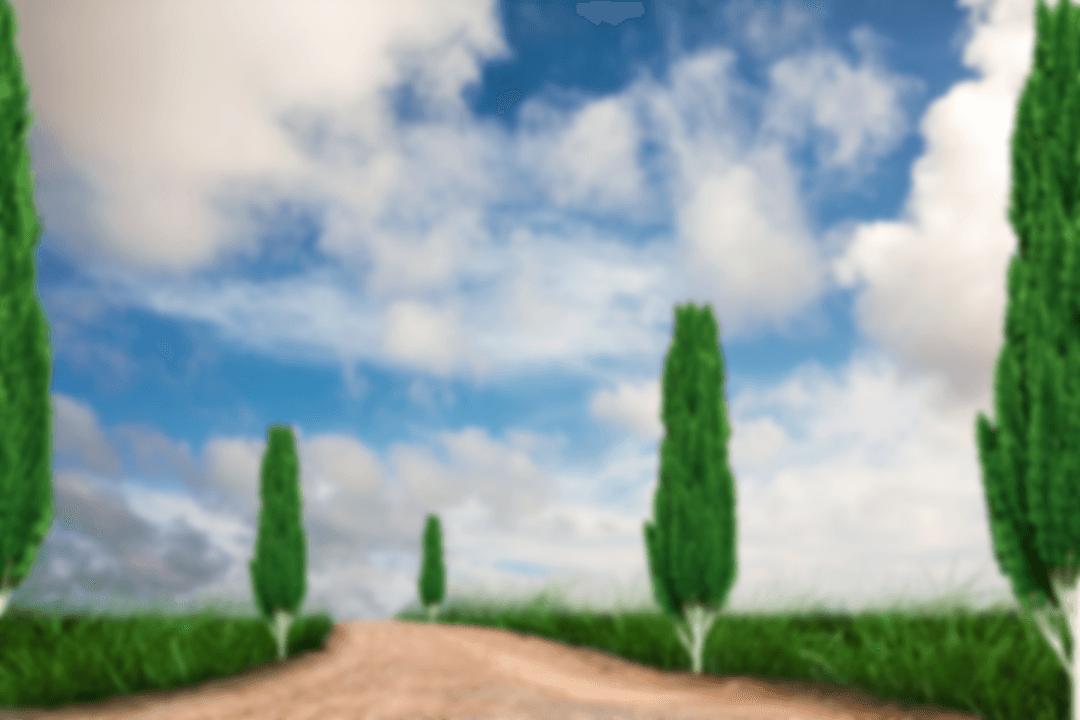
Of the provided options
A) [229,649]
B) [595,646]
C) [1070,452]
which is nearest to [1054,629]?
[1070,452]

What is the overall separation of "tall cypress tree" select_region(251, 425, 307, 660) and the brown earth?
1.14 meters

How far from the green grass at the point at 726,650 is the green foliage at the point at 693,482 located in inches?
53.3

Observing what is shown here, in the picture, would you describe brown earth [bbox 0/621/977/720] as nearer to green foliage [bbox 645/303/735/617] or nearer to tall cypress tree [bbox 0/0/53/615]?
green foliage [bbox 645/303/735/617]

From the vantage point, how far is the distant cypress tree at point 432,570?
25.4 metres

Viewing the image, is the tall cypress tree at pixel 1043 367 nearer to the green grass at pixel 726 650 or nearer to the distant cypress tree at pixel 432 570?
the green grass at pixel 726 650

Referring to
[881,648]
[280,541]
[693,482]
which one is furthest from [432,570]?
[881,648]

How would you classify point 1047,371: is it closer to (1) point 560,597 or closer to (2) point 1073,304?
(2) point 1073,304

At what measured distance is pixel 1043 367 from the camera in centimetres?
854

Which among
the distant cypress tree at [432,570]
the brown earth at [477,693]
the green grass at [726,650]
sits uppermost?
the distant cypress tree at [432,570]

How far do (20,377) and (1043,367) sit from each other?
10.7m

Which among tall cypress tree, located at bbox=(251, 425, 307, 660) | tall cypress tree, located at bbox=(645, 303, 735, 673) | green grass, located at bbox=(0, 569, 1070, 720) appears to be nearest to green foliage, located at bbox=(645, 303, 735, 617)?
tall cypress tree, located at bbox=(645, 303, 735, 673)

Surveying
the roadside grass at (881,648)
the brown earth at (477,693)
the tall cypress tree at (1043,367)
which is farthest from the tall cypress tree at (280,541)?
the tall cypress tree at (1043,367)

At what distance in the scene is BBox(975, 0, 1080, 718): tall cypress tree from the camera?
27.3 feet

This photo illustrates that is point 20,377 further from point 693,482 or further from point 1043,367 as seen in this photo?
point 1043,367
